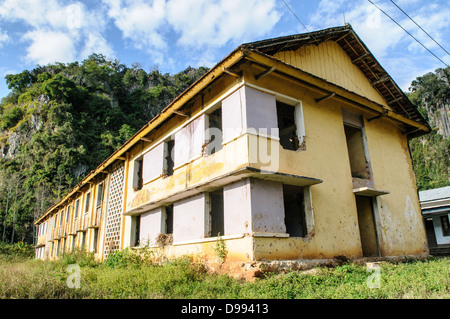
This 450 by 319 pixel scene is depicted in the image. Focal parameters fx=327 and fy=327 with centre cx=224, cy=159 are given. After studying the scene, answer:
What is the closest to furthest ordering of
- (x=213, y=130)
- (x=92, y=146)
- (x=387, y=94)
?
(x=213, y=130)
(x=387, y=94)
(x=92, y=146)

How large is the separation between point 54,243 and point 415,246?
25.4 metres

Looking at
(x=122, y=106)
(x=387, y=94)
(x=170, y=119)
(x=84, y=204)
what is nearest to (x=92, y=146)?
(x=122, y=106)

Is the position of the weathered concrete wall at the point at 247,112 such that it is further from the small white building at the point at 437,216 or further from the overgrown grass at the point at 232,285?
the small white building at the point at 437,216

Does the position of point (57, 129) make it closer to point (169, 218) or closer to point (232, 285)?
point (169, 218)

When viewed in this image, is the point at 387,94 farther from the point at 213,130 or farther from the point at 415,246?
the point at 213,130

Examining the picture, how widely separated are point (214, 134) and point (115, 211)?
6416 mm

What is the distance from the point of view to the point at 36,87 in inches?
1989

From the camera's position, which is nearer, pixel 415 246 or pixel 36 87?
pixel 415 246

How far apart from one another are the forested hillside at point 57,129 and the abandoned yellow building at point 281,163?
27159mm

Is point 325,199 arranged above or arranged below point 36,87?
below

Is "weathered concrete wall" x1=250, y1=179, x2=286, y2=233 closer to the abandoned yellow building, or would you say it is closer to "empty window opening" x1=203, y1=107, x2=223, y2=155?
the abandoned yellow building

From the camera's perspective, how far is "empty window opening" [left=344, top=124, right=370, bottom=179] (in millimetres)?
10562

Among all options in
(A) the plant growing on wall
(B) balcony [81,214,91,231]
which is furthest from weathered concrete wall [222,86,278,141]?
(B) balcony [81,214,91,231]

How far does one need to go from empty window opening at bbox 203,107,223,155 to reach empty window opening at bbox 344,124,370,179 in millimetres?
4398
